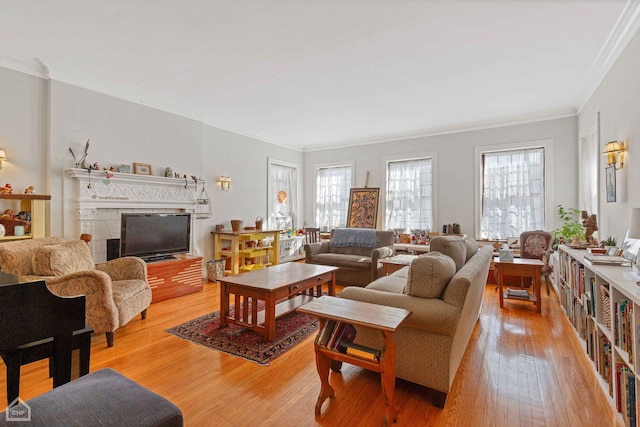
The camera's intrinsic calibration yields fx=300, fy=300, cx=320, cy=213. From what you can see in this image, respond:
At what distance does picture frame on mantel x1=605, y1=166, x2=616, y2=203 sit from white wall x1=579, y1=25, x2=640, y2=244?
7cm

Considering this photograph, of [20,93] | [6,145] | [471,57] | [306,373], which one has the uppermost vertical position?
[471,57]

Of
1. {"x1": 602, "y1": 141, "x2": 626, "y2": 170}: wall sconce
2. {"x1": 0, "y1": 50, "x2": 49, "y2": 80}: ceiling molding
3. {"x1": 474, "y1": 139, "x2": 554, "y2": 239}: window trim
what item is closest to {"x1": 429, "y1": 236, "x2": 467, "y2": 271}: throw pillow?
{"x1": 602, "y1": 141, "x2": 626, "y2": 170}: wall sconce

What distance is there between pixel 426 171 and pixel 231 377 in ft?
17.2

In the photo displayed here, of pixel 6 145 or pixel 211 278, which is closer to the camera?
pixel 6 145

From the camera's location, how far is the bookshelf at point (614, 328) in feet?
5.29

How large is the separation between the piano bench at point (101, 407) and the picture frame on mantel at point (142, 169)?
142 inches

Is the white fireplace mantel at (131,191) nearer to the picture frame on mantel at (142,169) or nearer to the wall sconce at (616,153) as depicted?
the picture frame on mantel at (142,169)

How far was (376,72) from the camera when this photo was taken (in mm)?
3512

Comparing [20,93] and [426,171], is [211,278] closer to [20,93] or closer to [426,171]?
[20,93]

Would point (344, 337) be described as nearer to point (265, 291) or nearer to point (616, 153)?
point (265, 291)

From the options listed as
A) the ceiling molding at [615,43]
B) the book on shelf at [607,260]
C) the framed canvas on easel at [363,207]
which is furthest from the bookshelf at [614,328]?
the framed canvas on easel at [363,207]

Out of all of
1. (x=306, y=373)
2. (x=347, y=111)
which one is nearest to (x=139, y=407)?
(x=306, y=373)

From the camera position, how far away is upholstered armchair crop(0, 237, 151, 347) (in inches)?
103

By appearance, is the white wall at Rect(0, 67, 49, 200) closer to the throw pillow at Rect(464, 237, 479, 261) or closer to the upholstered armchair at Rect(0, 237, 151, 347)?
the upholstered armchair at Rect(0, 237, 151, 347)
